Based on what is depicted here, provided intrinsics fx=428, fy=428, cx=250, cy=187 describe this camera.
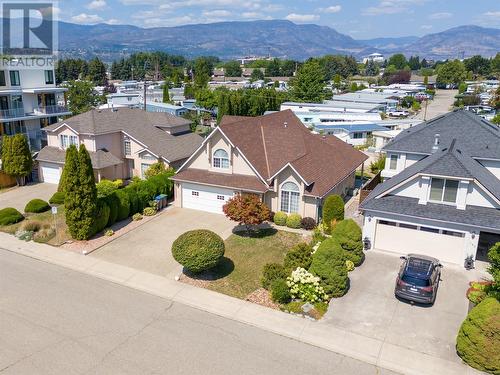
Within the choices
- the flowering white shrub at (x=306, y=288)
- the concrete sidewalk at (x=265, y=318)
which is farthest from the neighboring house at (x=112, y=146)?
the flowering white shrub at (x=306, y=288)

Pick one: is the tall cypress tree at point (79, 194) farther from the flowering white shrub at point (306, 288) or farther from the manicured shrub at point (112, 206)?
the flowering white shrub at point (306, 288)

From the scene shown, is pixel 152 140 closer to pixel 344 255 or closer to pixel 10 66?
pixel 10 66

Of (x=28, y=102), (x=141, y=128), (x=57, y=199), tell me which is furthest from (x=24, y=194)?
(x=28, y=102)

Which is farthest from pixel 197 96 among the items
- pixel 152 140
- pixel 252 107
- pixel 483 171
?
pixel 483 171

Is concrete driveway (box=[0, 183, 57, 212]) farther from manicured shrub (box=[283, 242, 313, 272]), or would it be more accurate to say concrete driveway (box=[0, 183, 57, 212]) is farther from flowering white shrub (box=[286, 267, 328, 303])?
flowering white shrub (box=[286, 267, 328, 303])

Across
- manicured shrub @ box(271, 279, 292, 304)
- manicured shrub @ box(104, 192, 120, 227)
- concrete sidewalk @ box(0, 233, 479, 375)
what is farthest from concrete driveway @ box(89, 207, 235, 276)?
manicured shrub @ box(271, 279, 292, 304)

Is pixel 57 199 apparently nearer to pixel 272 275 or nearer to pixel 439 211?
pixel 272 275

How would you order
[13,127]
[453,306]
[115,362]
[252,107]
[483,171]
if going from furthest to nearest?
1. [252,107]
2. [13,127]
3. [483,171]
4. [453,306]
5. [115,362]
